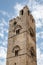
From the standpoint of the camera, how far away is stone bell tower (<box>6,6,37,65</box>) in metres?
16.8

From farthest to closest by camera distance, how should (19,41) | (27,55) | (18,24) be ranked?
1. (18,24)
2. (19,41)
3. (27,55)

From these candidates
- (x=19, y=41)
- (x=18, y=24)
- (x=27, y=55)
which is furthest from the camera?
(x=18, y=24)

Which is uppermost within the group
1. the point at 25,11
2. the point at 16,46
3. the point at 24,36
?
the point at 25,11

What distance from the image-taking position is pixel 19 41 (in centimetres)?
1781

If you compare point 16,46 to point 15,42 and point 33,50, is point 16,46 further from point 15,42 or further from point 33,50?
point 33,50

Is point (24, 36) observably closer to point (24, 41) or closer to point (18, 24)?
point (24, 41)

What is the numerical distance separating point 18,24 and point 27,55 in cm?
487

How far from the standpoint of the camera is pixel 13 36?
1894cm

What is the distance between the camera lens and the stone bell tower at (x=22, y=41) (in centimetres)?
1677

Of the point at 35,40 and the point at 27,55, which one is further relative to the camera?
the point at 35,40

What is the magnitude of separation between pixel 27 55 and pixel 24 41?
70.6 inches

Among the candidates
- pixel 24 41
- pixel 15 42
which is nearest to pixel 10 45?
pixel 15 42

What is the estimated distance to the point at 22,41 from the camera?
17.5m

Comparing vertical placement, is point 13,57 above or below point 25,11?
below
